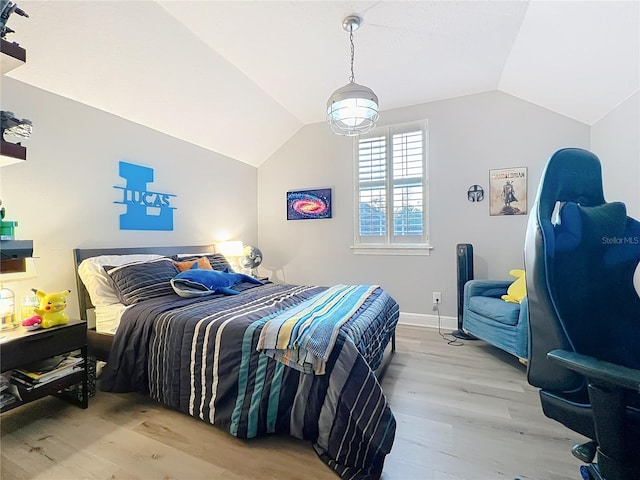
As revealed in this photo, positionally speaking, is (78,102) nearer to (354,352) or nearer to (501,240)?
(354,352)

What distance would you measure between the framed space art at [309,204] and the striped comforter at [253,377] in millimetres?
2263

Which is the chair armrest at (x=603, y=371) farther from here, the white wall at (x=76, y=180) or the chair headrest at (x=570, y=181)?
the white wall at (x=76, y=180)

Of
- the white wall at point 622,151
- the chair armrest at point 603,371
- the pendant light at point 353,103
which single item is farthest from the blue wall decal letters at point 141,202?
the white wall at point 622,151

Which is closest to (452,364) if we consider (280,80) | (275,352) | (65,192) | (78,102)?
(275,352)

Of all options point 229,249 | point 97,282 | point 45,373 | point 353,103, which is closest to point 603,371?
point 353,103

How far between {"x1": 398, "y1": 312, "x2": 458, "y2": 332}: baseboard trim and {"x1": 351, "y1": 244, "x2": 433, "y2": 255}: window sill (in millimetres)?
791

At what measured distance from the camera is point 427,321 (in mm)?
3709

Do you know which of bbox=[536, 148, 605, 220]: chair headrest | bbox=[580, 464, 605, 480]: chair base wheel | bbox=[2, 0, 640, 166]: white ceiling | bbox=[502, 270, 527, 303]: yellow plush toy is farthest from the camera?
bbox=[502, 270, 527, 303]: yellow plush toy

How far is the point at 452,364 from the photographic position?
2621 mm

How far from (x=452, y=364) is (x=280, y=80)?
328 cm

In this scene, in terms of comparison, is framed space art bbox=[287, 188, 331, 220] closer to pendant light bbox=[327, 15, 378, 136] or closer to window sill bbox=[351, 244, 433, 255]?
window sill bbox=[351, 244, 433, 255]

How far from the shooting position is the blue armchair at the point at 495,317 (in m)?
2.42

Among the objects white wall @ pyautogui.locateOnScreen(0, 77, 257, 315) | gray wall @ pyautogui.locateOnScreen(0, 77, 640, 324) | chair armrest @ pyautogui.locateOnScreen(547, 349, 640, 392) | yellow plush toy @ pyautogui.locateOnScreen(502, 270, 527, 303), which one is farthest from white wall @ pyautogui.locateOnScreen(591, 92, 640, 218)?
white wall @ pyautogui.locateOnScreen(0, 77, 257, 315)

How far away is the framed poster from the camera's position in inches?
131
